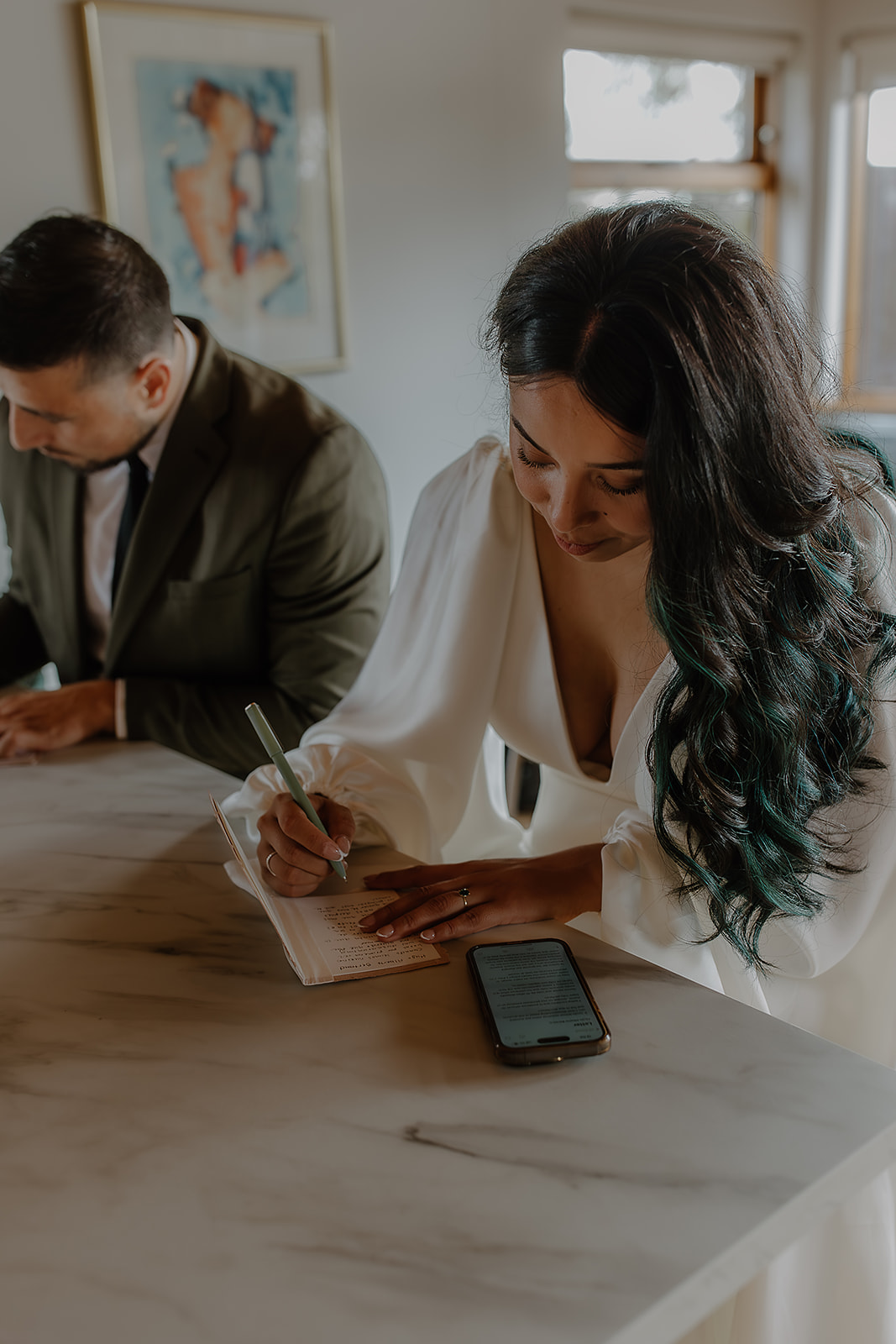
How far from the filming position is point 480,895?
0.99m

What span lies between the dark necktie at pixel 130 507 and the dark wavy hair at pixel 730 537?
924 millimetres

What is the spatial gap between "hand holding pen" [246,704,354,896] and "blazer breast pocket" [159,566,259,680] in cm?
75

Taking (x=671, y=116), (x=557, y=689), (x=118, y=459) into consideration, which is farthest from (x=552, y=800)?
(x=671, y=116)

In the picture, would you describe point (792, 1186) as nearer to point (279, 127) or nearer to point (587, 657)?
point (587, 657)

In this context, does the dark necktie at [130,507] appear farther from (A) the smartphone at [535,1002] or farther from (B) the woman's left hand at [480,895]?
(A) the smartphone at [535,1002]

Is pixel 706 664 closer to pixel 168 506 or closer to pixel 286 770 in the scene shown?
pixel 286 770

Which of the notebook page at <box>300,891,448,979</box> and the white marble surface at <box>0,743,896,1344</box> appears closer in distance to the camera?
the white marble surface at <box>0,743,896,1344</box>

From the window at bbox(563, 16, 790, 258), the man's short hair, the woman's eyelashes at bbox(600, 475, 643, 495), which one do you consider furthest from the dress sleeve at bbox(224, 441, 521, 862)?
the window at bbox(563, 16, 790, 258)

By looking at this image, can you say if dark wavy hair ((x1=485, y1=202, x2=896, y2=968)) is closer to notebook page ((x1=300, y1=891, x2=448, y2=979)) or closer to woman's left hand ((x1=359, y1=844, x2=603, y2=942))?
woman's left hand ((x1=359, y1=844, x2=603, y2=942))

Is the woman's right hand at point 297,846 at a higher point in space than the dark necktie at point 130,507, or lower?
lower

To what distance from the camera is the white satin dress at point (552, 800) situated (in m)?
1.07

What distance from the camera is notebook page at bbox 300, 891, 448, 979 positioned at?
0.90 meters

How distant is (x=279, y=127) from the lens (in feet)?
10.3

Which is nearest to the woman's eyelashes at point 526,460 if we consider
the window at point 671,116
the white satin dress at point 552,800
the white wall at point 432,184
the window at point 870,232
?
the white satin dress at point 552,800
